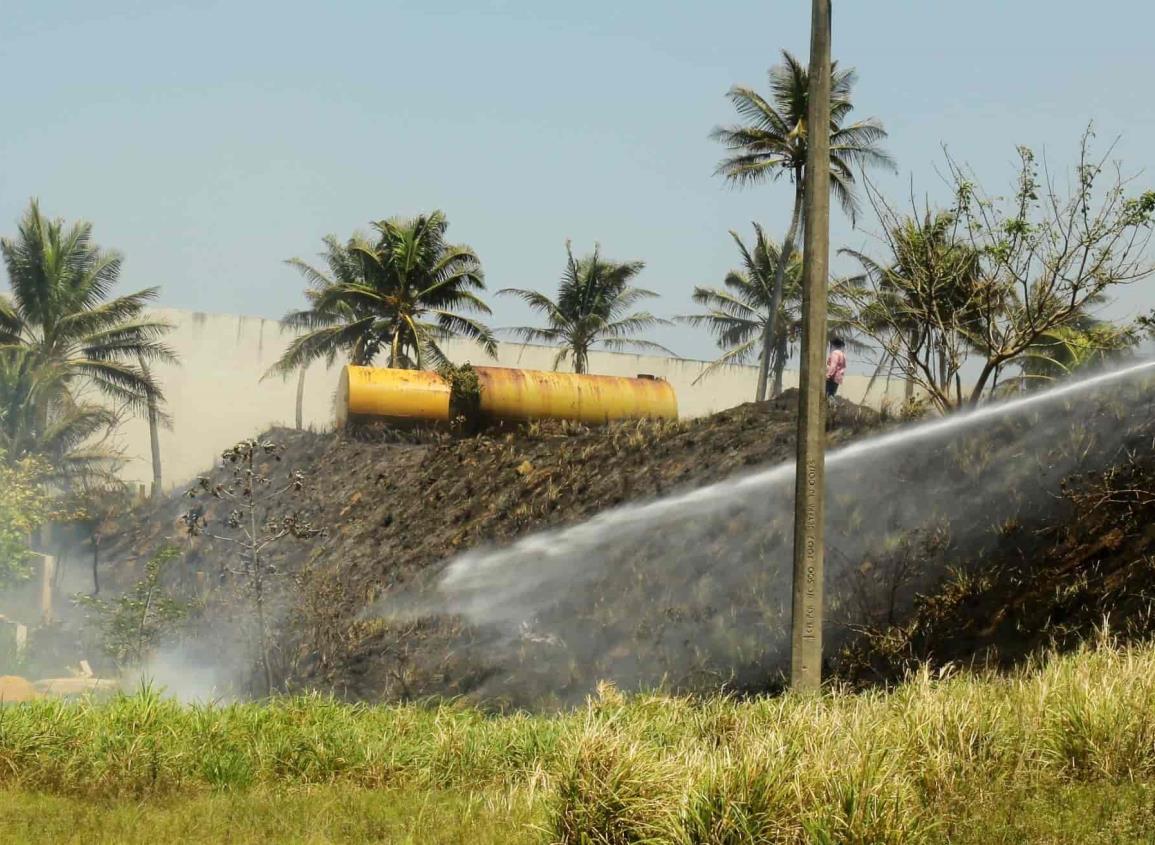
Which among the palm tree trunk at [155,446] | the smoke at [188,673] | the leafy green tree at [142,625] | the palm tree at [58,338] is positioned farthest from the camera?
the palm tree trunk at [155,446]

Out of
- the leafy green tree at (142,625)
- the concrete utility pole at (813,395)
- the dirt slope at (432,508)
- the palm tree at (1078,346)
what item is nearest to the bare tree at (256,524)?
the dirt slope at (432,508)

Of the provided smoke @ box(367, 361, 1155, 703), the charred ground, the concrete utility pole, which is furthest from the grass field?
smoke @ box(367, 361, 1155, 703)

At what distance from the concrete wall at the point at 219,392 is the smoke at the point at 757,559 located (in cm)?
2498

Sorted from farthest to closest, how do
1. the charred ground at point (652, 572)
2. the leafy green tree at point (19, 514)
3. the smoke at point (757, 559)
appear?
the leafy green tree at point (19, 514)
the smoke at point (757, 559)
the charred ground at point (652, 572)

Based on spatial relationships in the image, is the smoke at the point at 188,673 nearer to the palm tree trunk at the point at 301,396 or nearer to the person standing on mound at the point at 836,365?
the person standing on mound at the point at 836,365

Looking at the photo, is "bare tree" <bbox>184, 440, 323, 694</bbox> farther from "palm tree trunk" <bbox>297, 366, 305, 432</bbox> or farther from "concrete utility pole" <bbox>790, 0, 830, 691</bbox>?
"concrete utility pole" <bbox>790, 0, 830, 691</bbox>

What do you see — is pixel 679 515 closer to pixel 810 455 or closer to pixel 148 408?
pixel 810 455

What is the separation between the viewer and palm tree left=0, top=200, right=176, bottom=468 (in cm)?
3947

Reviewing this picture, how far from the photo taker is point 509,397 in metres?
34.0

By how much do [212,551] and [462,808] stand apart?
81.3 ft

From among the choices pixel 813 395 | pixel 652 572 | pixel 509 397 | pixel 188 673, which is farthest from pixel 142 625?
pixel 813 395

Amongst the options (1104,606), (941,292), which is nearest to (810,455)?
(1104,606)

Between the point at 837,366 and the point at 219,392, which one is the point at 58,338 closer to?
the point at 219,392

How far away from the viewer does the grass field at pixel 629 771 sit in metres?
7.30
